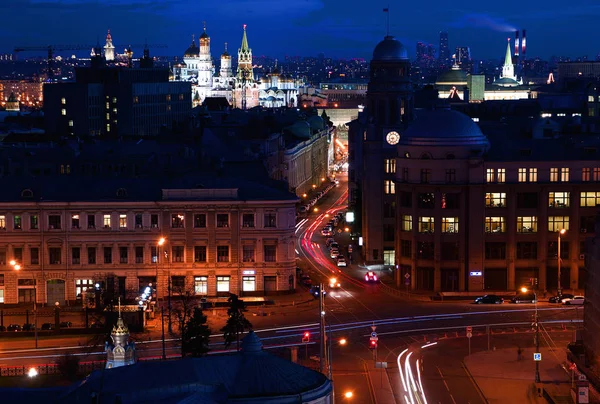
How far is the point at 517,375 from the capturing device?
6900 cm

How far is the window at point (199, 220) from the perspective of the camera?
93.6 m

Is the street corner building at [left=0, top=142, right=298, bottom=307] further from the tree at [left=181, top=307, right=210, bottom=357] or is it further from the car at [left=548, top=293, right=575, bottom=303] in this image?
the tree at [left=181, top=307, right=210, bottom=357]

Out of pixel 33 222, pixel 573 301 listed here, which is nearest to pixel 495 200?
pixel 573 301

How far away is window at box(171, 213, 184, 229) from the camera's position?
93500mm

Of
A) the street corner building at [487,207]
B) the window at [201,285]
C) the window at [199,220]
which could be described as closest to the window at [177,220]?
the window at [199,220]

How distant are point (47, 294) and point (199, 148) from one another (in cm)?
2816

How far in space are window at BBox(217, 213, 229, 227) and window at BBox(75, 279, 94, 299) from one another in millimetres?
9041

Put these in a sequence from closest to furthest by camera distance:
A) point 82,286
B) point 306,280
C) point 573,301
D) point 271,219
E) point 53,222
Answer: point 573,301 < point 82,286 < point 53,222 < point 271,219 < point 306,280

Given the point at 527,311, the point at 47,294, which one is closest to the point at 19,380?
the point at 47,294

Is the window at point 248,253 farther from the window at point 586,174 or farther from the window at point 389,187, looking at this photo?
the window at point 586,174

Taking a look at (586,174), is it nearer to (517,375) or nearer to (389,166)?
(389,166)

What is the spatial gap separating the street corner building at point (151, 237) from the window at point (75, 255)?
0.06m

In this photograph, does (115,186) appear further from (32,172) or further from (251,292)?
(32,172)

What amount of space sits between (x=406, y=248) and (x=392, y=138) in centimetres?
1228
